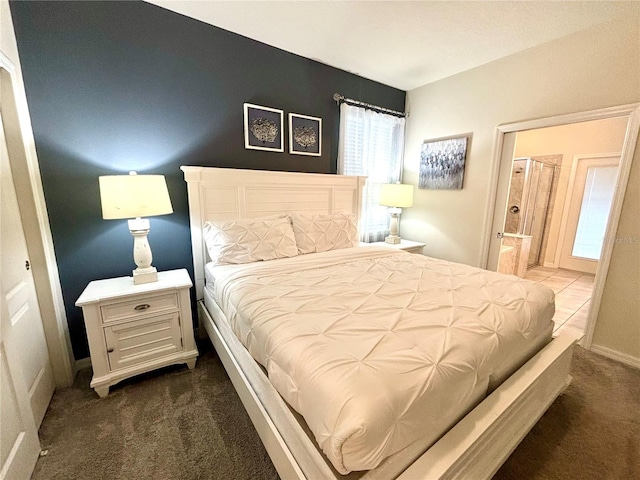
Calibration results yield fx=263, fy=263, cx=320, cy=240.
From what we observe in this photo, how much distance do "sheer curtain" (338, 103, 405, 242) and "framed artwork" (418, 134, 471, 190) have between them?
1.12ft

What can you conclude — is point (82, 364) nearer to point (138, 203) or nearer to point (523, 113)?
point (138, 203)

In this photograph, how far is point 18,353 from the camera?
1.27m

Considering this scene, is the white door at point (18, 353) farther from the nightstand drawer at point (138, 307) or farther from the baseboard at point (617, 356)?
the baseboard at point (617, 356)

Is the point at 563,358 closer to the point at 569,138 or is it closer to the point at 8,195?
the point at 8,195

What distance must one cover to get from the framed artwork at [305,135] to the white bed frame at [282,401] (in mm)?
418

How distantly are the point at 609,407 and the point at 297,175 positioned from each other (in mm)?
2882

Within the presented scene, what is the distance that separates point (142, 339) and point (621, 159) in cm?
379

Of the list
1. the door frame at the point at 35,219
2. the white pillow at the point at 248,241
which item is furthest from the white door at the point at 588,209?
the door frame at the point at 35,219

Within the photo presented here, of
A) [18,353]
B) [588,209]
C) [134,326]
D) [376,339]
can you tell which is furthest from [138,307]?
[588,209]

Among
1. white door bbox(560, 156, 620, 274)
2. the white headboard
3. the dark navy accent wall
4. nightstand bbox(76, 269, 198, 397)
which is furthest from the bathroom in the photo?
nightstand bbox(76, 269, 198, 397)

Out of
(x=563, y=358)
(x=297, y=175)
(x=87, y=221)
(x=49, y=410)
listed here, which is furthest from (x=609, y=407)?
(x=87, y=221)

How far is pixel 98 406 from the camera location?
1.63 metres

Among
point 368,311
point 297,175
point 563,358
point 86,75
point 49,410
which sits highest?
point 86,75

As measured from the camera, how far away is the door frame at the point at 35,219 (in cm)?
151
